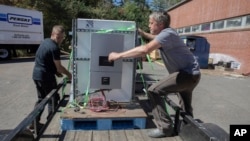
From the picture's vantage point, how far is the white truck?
1917 centimetres

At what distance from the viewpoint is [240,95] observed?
31.9ft

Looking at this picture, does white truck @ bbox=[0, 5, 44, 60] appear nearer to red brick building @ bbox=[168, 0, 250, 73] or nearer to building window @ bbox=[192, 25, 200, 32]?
building window @ bbox=[192, 25, 200, 32]

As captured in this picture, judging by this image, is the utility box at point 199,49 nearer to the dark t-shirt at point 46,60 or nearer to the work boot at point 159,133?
the dark t-shirt at point 46,60

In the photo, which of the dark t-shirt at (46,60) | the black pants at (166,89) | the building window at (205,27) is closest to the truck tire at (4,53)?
the building window at (205,27)

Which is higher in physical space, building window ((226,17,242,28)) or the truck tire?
building window ((226,17,242,28))

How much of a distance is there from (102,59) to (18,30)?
17.9 m

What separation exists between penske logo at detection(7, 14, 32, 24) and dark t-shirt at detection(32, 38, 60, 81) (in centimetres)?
1633

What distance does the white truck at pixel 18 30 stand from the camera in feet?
62.9

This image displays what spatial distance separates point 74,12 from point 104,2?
8738 millimetres

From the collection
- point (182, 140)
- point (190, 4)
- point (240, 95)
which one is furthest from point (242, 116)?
point (190, 4)

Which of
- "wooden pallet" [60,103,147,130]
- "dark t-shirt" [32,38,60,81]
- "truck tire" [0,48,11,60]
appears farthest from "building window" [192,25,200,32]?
"wooden pallet" [60,103,147,130]

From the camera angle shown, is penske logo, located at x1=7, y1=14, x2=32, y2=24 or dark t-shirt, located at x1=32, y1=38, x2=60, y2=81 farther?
penske logo, located at x1=7, y1=14, x2=32, y2=24

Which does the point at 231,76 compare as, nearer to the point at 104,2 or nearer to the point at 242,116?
the point at 242,116

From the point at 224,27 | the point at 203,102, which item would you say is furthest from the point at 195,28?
the point at 203,102
